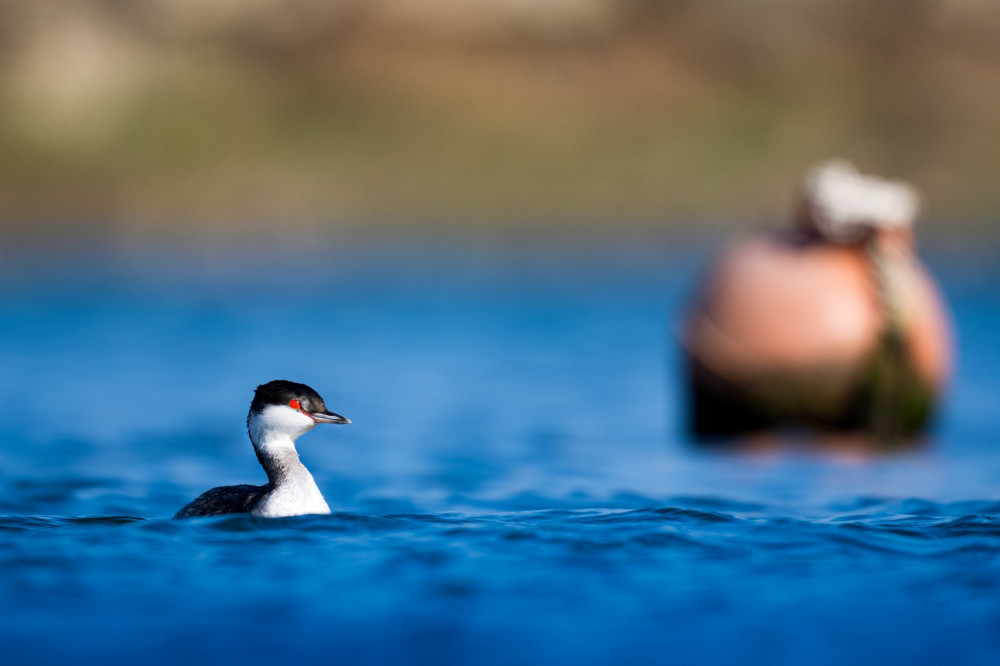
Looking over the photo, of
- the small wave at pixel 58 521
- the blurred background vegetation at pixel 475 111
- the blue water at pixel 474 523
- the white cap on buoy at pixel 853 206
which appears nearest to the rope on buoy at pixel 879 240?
the white cap on buoy at pixel 853 206

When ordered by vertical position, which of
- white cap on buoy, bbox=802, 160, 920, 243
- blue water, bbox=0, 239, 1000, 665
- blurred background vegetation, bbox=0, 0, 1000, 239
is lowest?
blue water, bbox=0, 239, 1000, 665

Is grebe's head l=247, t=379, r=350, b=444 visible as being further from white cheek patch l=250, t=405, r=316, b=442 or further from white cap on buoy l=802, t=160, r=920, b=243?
white cap on buoy l=802, t=160, r=920, b=243

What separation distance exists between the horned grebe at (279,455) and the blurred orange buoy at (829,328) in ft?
15.1

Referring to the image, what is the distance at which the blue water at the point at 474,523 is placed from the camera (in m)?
5.36

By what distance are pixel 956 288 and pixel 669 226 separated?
11908mm

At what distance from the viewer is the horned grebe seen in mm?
6805

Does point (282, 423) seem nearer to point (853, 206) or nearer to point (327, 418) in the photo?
point (327, 418)

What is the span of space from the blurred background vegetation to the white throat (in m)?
32.6

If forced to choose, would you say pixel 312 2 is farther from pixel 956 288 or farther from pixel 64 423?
pixel 64 423

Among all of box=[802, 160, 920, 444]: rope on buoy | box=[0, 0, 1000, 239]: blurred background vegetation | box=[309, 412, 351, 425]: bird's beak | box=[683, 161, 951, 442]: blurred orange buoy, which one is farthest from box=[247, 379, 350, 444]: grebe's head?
box=[0, 0, 1000, 239]: blurred background vegetation

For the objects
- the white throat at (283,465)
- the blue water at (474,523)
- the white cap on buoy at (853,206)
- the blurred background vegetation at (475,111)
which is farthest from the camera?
the blurred background vegetation at (475,111)

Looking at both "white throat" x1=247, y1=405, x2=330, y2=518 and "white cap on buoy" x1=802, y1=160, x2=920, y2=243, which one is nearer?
"white throat" x1=247, y1=405, x2=330, y2=518

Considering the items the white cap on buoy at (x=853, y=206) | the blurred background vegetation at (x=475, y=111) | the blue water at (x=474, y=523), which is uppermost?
the blurred background vegetation at (x=475, y=111)

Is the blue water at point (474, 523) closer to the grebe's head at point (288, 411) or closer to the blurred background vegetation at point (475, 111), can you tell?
the grebe's head at point (288, 411)
